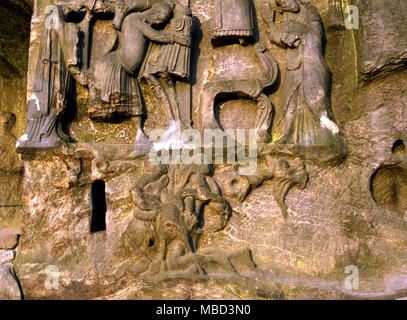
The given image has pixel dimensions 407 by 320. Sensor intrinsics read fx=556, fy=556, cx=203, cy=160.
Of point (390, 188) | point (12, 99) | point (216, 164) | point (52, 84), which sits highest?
point (12, 99)

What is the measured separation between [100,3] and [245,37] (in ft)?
4.40

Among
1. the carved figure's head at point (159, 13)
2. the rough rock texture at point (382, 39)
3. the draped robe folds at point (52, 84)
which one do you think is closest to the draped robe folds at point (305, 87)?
the rough rock texture at point (382, 39)

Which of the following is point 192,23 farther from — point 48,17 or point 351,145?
point 351,145

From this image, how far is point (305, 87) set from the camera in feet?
15.7

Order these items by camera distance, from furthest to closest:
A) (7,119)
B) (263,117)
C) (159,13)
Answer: (7,119)
(159,13)
(263,117)

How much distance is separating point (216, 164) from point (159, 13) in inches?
56.5

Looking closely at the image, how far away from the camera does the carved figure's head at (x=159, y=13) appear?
491 cm

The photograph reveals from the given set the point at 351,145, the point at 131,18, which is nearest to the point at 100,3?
the point at 131,18

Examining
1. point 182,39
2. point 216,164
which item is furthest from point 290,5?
point 216,164

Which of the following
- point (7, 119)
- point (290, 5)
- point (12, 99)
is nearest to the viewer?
point (290, 5)

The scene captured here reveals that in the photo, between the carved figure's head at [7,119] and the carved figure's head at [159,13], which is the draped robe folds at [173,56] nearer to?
the carved figure's head at [159,13]

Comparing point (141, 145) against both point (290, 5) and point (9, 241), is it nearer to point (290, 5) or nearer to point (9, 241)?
point (9, 241)

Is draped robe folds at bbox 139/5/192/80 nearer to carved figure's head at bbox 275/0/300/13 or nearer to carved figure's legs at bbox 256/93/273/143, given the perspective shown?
carved figure's legs at bbox 256/93/273/143

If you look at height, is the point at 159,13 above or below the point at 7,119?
above
